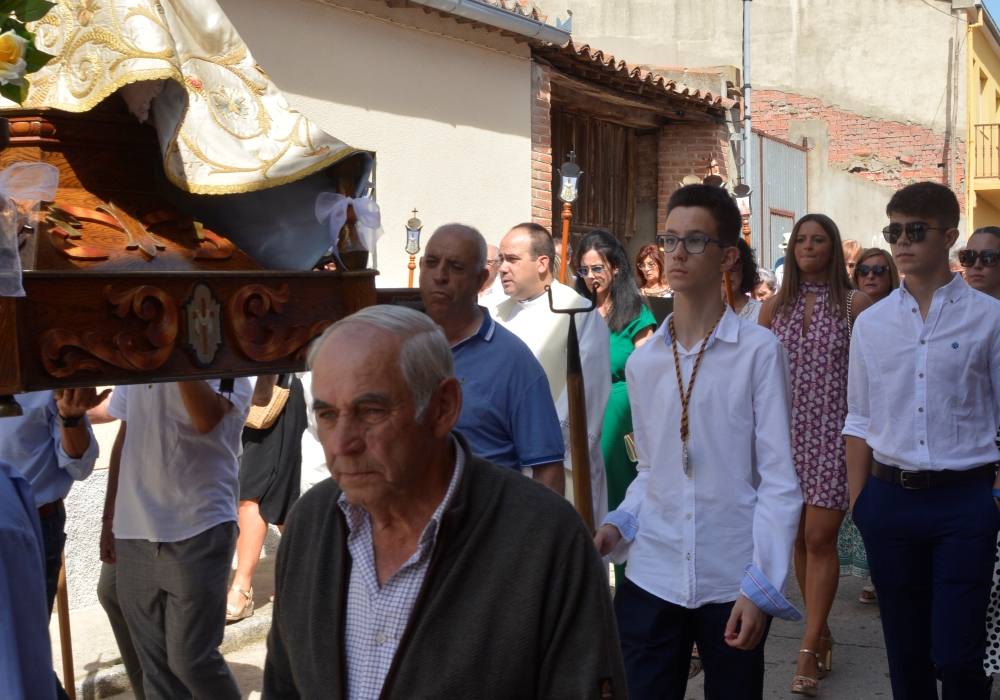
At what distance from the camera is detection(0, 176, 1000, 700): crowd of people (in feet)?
7.38

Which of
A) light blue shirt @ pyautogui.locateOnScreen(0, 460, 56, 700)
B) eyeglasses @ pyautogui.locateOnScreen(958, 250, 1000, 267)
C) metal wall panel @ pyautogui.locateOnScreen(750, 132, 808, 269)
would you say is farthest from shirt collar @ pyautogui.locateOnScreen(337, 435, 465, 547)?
metal wall panel @ pyautogui.locateOnScreen(750, 132, 808, 269)

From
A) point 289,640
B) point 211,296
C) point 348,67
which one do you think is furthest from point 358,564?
point 348,67

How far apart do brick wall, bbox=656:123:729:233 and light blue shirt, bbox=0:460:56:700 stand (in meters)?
13.1

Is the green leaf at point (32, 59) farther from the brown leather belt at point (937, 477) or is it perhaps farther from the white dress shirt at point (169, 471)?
the brown leather belt at point (937, 477)

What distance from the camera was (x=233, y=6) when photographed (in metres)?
8.84

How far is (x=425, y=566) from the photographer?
2293 mm

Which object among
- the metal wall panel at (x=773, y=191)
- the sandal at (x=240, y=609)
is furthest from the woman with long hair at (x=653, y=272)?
the metal wall panel at (x=773, y=191)

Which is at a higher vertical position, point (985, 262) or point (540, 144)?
point (540, 144)

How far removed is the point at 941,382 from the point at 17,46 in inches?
128

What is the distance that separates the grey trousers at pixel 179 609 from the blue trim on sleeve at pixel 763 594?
202 cm

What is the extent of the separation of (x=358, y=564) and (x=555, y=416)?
6.04ft

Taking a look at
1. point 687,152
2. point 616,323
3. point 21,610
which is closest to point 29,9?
point 21,610

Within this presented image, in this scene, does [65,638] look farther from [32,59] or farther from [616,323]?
[32,59]

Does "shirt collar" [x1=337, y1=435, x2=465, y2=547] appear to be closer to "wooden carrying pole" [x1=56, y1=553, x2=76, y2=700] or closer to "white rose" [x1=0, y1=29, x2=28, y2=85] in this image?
"white rose" [x1=0, y1=29, x2=28, y2=85]
